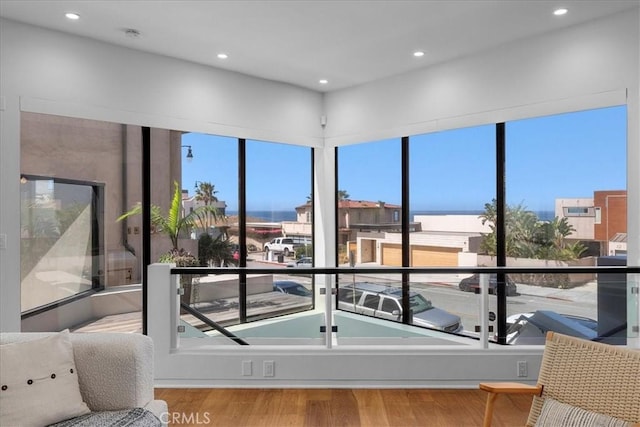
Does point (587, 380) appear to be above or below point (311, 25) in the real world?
below

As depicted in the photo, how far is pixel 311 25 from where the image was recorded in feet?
13.2

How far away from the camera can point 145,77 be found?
461 centimetres

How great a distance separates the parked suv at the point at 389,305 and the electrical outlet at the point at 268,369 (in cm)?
75

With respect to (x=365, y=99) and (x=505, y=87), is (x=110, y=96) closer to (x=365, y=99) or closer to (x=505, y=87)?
(x=365, y=99)

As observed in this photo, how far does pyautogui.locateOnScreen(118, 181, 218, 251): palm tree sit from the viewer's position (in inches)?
188

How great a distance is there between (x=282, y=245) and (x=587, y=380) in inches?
163

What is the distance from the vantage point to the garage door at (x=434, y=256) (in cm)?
513

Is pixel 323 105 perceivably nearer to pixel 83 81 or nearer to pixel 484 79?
pixel 484 79

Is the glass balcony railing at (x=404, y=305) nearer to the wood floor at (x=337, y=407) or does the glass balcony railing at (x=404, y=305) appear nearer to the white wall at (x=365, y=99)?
the white wall at (x=365, y=99)

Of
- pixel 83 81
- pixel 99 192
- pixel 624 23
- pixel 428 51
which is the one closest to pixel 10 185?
pixel 99 192

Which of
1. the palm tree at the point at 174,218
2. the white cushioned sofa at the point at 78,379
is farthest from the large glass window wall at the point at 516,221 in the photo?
the palm tree at the point at 174,218

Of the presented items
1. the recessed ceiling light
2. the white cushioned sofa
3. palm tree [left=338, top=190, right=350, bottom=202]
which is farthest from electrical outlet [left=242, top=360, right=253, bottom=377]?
the recessed ceiling light

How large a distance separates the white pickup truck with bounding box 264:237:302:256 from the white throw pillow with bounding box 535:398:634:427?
13.1 feet

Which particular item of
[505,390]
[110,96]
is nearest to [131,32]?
[110,96]
